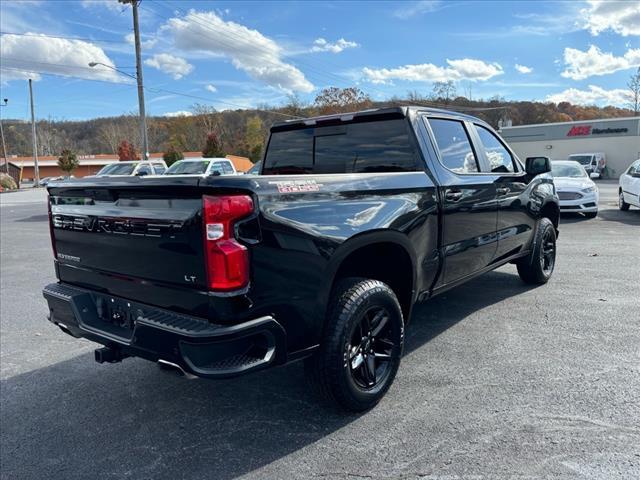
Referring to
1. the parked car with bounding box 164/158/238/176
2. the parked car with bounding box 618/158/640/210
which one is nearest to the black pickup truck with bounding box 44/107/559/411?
the parked car with bounding box 618/158/640/210

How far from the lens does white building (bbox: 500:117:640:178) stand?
135ft

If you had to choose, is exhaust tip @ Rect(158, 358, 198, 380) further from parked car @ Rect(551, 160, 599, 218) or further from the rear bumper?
parked car @ Rect(551, 160, 599, 218)

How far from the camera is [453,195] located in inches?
158

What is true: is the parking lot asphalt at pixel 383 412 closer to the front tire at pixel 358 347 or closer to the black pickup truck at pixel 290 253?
the front tire at pixel 358 347

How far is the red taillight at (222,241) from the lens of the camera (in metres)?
2.43

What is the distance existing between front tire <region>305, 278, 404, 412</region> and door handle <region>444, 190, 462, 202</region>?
1.10m

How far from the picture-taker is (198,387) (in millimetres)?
3725

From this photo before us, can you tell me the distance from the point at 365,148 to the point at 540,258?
3078 millimetres

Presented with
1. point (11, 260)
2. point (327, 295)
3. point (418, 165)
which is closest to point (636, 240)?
point (418, 165)

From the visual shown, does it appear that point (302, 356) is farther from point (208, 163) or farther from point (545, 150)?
point (545, 150)

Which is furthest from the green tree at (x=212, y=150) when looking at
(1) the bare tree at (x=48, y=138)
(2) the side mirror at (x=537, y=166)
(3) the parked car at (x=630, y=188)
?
(1) the bare tree at (x=48, y=138)

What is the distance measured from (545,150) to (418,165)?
157 ft

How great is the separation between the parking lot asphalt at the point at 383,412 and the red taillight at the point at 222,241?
107cm

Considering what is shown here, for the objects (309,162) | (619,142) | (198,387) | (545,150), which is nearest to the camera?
(198,387)
